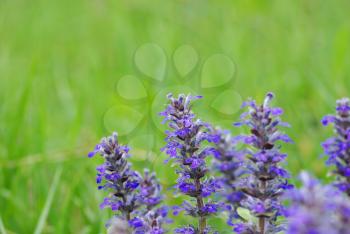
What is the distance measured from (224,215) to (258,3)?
639cm

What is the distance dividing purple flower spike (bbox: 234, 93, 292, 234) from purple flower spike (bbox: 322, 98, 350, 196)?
154 mm

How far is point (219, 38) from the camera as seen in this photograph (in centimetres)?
788

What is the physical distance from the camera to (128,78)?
6812 millimetres

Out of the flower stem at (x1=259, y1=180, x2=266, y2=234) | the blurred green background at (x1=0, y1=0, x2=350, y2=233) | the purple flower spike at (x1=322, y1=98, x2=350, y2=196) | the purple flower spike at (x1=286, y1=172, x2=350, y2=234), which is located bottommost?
the purple flower spike at (x1=286, y1=172, x2=350, y2=234)

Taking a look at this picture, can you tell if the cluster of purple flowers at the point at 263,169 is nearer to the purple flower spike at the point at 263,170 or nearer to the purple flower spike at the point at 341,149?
the purple flower spike at the point at 263,170

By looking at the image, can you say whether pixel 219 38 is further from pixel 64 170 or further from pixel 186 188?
pixel 186 188

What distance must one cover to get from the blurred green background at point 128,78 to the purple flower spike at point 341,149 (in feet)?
5.87

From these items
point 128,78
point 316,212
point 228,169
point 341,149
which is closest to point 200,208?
point 228,169

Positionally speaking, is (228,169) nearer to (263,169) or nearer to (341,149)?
(263,169)

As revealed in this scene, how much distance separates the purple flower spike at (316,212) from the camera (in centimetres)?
133

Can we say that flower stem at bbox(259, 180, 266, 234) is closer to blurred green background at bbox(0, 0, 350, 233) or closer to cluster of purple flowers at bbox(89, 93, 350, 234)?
cluster of purple flowers at bbox(89, 93, 350, 234)

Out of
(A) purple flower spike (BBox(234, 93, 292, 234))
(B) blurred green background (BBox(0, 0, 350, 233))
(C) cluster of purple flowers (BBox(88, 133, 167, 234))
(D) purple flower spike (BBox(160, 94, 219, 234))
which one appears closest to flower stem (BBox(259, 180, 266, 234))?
(A) purple flower spike (BBox(234, 93, 292, 234))

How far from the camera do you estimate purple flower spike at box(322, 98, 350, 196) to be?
188 centimetres

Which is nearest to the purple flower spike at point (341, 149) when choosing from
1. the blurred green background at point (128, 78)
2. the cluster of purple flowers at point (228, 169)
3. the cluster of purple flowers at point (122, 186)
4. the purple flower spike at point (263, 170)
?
the cluster of purple flowers at point (228, 169)
